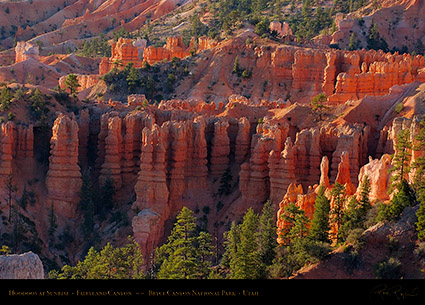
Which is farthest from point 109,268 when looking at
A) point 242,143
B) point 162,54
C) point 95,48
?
point 95,48

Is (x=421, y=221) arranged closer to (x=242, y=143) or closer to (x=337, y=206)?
(x=337, y=206)

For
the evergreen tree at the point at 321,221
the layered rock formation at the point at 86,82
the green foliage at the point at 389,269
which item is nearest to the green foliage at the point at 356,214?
the evergreen tree at the point at 321,221

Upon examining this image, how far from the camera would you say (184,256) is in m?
55.4

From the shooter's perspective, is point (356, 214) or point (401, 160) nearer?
point (356, 214)

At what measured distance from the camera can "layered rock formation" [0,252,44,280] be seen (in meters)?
42.7

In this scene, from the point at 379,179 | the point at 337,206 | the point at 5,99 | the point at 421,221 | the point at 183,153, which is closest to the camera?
the point at 421,221

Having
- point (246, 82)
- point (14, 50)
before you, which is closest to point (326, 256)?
point (246, 82)

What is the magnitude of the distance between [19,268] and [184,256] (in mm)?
13961

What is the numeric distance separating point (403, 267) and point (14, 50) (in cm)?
11637

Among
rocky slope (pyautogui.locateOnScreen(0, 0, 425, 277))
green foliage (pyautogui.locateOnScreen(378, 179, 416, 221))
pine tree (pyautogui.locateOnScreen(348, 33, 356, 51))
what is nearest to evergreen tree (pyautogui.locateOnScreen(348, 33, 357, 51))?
pine tree (pyautogui.locateOnScreen(348, 33, 356, 51))

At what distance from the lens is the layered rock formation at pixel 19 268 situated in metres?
42.7

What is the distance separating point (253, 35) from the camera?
105875 millimetres

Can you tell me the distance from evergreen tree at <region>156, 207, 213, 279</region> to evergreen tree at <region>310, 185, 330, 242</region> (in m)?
5.96

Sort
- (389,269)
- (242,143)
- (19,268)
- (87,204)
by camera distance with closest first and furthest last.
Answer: (389,269), (19,268), (87,204), (242,143)
